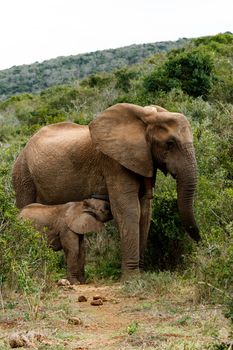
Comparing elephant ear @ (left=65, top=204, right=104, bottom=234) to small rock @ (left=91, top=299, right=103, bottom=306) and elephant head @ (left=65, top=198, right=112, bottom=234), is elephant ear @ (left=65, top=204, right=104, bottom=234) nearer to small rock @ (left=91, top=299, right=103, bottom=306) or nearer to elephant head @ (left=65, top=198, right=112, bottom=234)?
elephant head @ (left=65, top=198, right=112, bottom=234)

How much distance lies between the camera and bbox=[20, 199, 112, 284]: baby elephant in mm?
10258

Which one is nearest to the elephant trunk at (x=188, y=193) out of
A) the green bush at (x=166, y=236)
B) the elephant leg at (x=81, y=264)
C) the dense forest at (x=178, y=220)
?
the dense forest at (x=178, y=220)

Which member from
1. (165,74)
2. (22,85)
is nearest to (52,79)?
(22,85)

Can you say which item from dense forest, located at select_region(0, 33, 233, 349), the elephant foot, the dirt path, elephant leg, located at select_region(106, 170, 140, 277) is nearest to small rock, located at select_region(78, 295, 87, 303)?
the dirt path

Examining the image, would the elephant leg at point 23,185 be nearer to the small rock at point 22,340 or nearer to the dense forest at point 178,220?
the dense forest at point 178,220

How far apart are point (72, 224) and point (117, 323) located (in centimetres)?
368

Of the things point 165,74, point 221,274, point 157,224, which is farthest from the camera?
point 165,74

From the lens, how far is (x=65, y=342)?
5.65m

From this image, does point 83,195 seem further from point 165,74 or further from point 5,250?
point 165,74

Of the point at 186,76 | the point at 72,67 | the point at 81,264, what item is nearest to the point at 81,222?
the point at 81,264

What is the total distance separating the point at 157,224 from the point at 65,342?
4.98 metres

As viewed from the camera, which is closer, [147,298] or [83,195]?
[147,298]

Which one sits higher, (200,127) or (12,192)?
(200,127)

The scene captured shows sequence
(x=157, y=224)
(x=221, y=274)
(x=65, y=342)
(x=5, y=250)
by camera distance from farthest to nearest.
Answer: (x=157, y=224) < (x=5, y=250) < (x=221, y=274) < (x=65, y=342)
